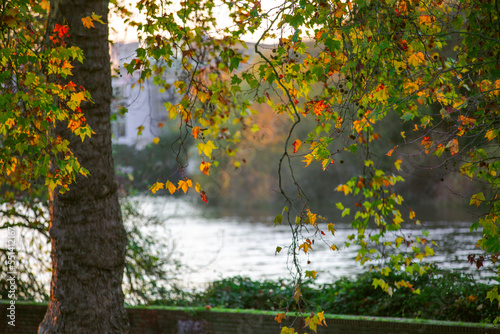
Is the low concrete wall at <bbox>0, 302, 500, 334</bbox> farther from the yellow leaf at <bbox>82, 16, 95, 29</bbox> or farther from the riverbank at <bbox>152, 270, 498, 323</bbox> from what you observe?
the yellow leaf at <bbox>82, 16, 95, 29</bbox>

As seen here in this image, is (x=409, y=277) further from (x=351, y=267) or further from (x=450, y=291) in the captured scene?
(x=351, y=267)

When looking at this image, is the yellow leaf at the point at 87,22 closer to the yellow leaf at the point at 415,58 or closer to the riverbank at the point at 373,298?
the yellow leaf at the point at 415,58

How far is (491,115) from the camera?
4.56 metres

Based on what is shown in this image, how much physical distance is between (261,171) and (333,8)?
33.0 metres

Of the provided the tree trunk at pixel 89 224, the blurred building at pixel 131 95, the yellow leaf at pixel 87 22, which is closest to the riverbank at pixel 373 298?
the tree trunk at pixel 89 224

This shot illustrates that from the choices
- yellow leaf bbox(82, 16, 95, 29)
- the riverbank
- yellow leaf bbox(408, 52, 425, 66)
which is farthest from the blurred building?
the riverbank

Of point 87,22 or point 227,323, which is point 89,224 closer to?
point 87,22

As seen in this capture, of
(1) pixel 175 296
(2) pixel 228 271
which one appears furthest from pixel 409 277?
(2) pixel 228 271

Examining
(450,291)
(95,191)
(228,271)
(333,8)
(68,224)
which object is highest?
(333,8)

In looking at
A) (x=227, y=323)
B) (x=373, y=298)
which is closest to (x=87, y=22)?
(x=227, y=323)

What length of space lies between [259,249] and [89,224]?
11722 mm

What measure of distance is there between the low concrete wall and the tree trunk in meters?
1.55

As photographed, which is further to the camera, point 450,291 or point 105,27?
point 450,291

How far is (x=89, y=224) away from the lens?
17.2 ft
